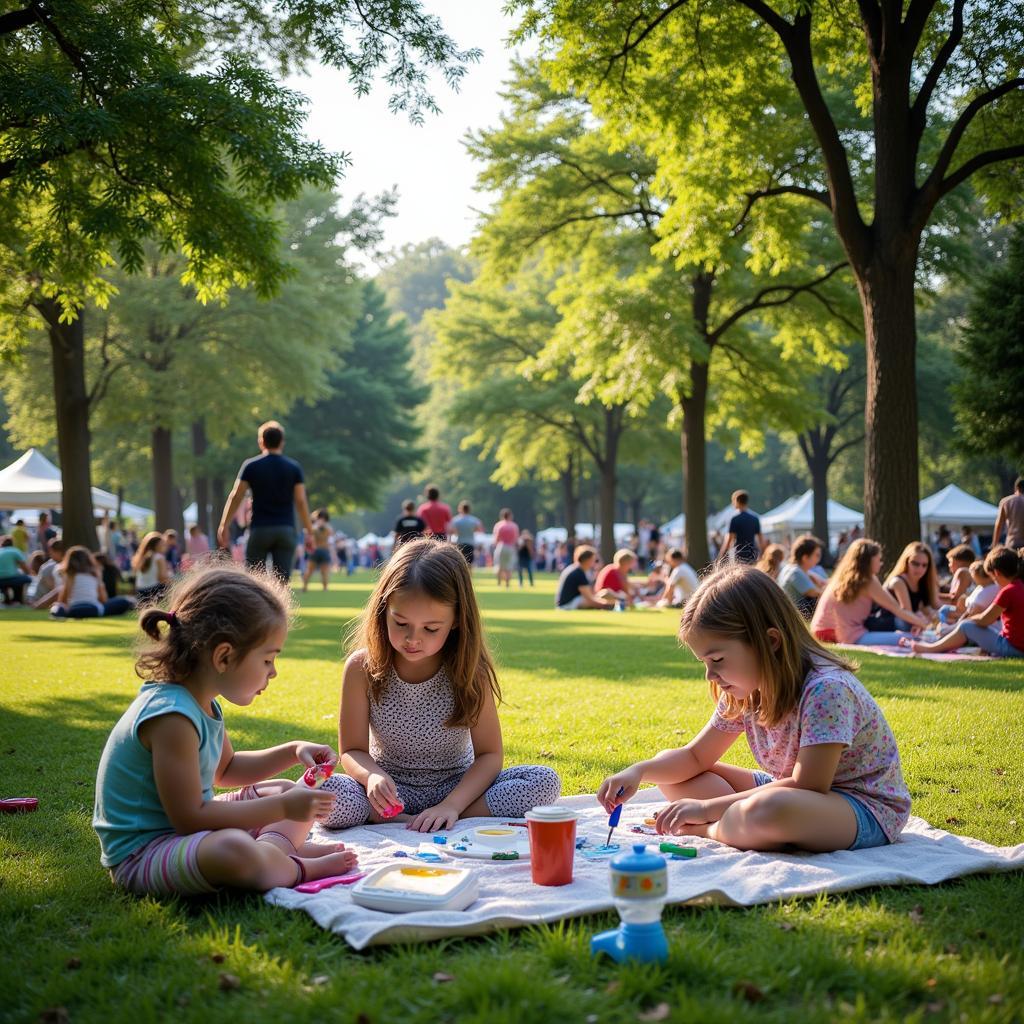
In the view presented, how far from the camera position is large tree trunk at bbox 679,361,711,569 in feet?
70.7

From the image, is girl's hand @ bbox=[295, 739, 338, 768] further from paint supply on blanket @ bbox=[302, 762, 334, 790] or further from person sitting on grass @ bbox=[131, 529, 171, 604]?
person sitting on grass @ bbox=[131, 529, 171, 604]

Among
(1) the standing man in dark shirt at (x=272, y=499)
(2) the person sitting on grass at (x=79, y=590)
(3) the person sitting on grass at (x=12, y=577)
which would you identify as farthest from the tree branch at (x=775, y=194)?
(3) the person sitting on grass at (x=12, y=577)

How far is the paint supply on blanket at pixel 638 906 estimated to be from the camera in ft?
9.03

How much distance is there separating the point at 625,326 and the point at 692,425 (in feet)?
9.01

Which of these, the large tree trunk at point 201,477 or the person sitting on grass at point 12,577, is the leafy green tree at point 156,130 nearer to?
the person sitting on grass at point 12,577

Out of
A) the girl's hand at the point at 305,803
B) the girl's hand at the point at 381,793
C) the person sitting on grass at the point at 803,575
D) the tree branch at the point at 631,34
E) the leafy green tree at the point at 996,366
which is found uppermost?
the tree branch at the point at 631,34

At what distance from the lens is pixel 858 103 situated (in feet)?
47.0

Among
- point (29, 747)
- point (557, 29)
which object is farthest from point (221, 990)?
point (557, 29)

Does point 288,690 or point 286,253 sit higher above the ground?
point 286,253

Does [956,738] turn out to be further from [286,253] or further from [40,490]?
[286,253]

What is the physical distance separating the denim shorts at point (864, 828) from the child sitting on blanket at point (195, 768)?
1894 mm

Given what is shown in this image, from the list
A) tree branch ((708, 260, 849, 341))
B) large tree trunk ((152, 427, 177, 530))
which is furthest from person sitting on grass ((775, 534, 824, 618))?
large tree trunk ((152, 427, 177, 530))

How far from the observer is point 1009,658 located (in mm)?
10539

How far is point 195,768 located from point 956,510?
1405 inches
